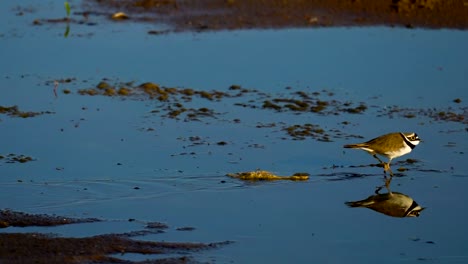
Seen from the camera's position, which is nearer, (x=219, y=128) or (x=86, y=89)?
(x=219, y=128)

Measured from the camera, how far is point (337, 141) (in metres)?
12.4

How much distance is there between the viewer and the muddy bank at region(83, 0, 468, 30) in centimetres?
1775

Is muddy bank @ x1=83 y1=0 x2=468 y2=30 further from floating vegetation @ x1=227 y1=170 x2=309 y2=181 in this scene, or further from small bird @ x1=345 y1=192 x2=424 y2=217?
small bird @ x1=345 y1=192 x2=424 y2=217

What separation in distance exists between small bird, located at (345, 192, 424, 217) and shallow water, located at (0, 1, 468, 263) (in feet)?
0.36

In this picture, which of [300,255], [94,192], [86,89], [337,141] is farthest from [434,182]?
[86,89]

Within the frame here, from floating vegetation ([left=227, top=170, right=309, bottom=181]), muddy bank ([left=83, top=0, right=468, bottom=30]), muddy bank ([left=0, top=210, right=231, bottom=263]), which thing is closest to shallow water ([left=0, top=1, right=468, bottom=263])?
floating vegetation ([left=227, top=170, right=309, bottom=181])

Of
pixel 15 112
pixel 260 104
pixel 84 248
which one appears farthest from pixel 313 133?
pixel 84 248

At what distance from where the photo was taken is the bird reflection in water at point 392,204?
398 inches

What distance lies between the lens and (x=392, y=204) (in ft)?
33.9

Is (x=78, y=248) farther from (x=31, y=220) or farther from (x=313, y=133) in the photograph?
(x=313, y=133)

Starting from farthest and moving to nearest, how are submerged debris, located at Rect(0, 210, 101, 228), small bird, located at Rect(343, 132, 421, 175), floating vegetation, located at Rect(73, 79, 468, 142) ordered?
floating vegetation, located at Rect(73, 79, 468, 142) → small bird, located at Rect(343, 132, 421, 175) → submerged debris, located at Rect(0, 210, 101, 228)

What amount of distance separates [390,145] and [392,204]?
1157 mm

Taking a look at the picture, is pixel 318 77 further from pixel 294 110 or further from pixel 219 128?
pixel 219 128

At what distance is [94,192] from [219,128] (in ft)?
8.87
